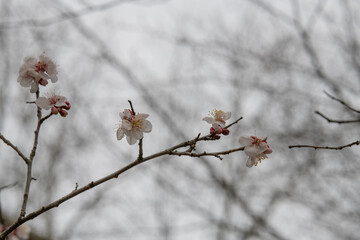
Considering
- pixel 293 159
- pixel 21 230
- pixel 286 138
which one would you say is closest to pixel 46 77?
pixel 21 230

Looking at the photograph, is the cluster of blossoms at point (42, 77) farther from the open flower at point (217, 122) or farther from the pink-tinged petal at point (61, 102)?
the open flower at point (217, 122)

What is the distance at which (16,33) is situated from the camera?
994 cm

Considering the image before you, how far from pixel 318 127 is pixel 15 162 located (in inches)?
308

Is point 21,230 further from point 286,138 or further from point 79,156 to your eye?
point 79,156

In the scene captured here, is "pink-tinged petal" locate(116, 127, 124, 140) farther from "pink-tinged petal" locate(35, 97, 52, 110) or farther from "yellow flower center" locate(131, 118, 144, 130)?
"pink-tinged petal" locate(35, 97, 52, 110)

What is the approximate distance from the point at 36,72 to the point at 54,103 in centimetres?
16

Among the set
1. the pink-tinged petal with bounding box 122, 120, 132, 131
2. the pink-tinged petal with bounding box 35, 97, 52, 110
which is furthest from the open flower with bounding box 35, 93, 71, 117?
the pink-tinged petal with bounding box 122, 120, 132, 131

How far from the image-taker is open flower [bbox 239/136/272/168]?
1.55 meters

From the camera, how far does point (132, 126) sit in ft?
5.02

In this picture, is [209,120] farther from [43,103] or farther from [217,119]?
[43,103]


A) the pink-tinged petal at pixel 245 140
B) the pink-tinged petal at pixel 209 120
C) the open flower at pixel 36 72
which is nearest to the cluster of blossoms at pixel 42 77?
the open flower at pixel 36 72

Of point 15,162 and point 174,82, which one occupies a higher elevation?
point 15,162

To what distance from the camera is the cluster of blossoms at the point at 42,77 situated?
1532 millimetres

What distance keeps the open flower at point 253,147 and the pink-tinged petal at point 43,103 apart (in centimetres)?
76
